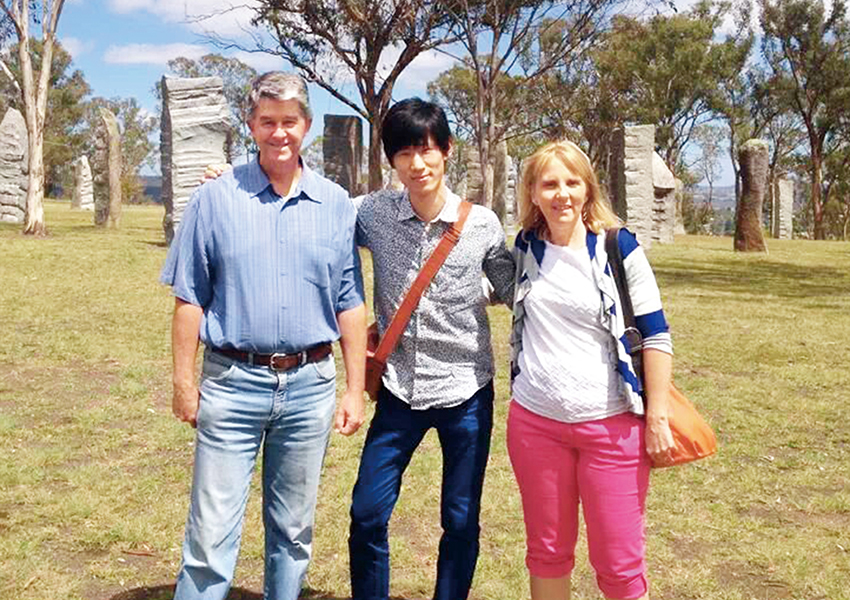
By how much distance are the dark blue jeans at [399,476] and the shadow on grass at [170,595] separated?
581 millimetres

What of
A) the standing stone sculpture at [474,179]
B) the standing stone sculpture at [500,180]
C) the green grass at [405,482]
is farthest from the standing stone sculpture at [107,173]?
the green grass at [405,482]

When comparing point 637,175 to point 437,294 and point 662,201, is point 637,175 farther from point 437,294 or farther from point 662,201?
point 437,294

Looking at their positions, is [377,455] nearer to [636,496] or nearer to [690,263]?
[636,496]

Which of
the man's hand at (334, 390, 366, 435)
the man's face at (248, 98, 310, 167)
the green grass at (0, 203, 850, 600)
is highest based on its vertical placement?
the man's face at (248, 98, 310, 167)

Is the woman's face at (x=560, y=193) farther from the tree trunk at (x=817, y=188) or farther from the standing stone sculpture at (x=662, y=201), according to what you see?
the tree trunk at (x=817, y=188)

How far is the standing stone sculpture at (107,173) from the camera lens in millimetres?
18969

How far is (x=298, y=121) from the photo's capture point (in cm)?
260

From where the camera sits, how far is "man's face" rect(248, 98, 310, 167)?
2.56 m

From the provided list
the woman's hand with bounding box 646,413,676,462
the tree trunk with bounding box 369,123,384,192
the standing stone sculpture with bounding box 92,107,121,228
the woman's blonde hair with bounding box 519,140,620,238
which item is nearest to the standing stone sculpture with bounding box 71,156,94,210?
the standing stone sculpture with bounding box 92,107,121,228

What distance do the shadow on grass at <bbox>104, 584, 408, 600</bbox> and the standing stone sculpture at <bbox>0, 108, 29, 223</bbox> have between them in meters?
18.8

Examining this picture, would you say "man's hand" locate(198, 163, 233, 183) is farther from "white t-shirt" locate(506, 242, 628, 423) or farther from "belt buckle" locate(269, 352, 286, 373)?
"white t-shirt" locate(506, 242, 628, 423)

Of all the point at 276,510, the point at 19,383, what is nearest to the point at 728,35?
the point at 19,383

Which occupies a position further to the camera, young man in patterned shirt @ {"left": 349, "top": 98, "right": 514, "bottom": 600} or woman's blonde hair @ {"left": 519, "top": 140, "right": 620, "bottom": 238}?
young man in patterned shirt @ {"left": 349, "top": 98, "right": 514, "bottom": 600}

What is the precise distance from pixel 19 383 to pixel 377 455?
4420 millimetres
